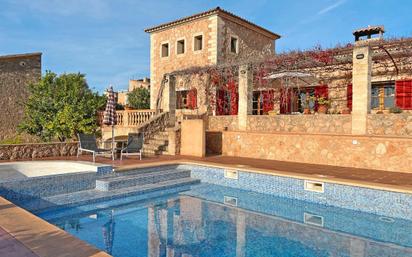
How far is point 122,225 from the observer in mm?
6242

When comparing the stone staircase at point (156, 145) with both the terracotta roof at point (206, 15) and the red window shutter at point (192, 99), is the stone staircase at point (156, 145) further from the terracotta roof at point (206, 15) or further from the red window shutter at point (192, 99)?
the terracotta roof at point (206, 15)

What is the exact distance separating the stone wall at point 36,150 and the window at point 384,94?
1429 cm

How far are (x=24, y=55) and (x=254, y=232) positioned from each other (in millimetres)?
23137

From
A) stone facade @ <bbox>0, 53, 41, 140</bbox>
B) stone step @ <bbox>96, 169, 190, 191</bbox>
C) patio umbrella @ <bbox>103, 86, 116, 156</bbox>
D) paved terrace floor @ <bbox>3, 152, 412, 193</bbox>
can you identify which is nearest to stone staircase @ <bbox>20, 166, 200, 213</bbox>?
stone step @ <bbox>96, 169, 190, 191</bbox>

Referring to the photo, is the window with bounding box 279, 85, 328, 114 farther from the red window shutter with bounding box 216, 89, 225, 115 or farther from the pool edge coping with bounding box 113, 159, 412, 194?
the pool edge coping with bounding box 113, 159, 412, 194

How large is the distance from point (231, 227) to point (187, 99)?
46.1 feet

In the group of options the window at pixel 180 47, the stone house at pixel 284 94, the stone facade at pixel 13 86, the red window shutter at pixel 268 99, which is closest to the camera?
the stone house at pixel 284 94

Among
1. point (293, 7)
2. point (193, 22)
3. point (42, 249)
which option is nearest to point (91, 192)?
point (42, 249)

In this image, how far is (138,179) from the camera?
8.95m

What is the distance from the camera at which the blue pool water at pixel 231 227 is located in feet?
16.5

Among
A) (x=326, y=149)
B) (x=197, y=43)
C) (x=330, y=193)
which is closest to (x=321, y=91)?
(x=326, y=149)

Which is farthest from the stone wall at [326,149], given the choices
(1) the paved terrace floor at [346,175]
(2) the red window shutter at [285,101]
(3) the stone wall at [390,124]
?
(2) the red window shutter at [285,101]

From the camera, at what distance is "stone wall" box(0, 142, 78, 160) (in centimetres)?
1064

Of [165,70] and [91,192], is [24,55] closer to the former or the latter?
[165,70]
